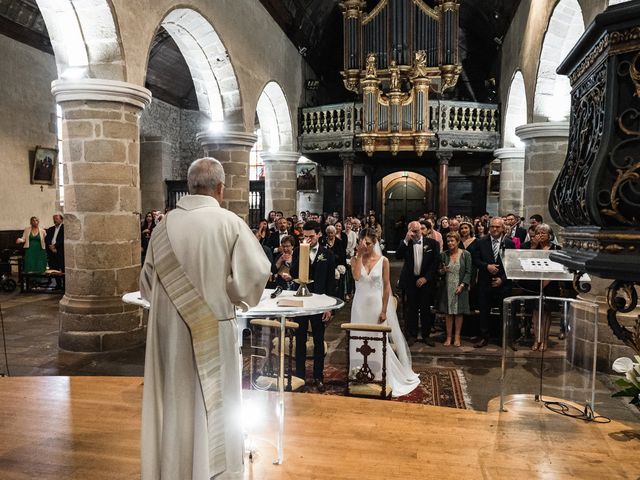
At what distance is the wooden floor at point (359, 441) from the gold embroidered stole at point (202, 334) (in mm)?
631

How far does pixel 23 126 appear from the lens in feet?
40.6

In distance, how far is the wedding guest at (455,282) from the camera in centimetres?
653

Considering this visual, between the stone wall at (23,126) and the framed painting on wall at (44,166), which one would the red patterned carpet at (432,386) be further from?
the framed painting on wall at (44,166)

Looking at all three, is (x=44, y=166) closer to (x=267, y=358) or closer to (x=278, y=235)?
(x=278, y=235)

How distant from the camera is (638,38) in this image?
67.6 inches

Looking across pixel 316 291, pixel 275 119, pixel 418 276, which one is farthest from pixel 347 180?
pixel 316 291

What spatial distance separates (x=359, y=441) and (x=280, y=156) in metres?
11.8

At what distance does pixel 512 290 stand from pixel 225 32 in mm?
7001

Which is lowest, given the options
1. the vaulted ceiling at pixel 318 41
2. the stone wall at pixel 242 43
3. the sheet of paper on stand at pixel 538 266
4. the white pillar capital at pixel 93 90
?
the sheet of paper on stand at pixel 538 266

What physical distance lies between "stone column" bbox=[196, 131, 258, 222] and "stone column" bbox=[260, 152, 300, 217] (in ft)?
11.8

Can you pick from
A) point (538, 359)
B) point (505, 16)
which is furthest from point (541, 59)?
point (538, 359)

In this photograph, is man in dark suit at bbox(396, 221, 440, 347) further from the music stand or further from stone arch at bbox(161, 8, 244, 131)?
stone arch at bbox(161, 8, 244, 131)

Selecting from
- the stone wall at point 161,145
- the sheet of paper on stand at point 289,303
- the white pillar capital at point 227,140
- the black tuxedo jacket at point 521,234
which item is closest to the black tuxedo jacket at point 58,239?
the white pillar capital at point 227,140

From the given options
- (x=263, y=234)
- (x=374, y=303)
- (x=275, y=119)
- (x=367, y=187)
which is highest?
(x=275, y=119)
